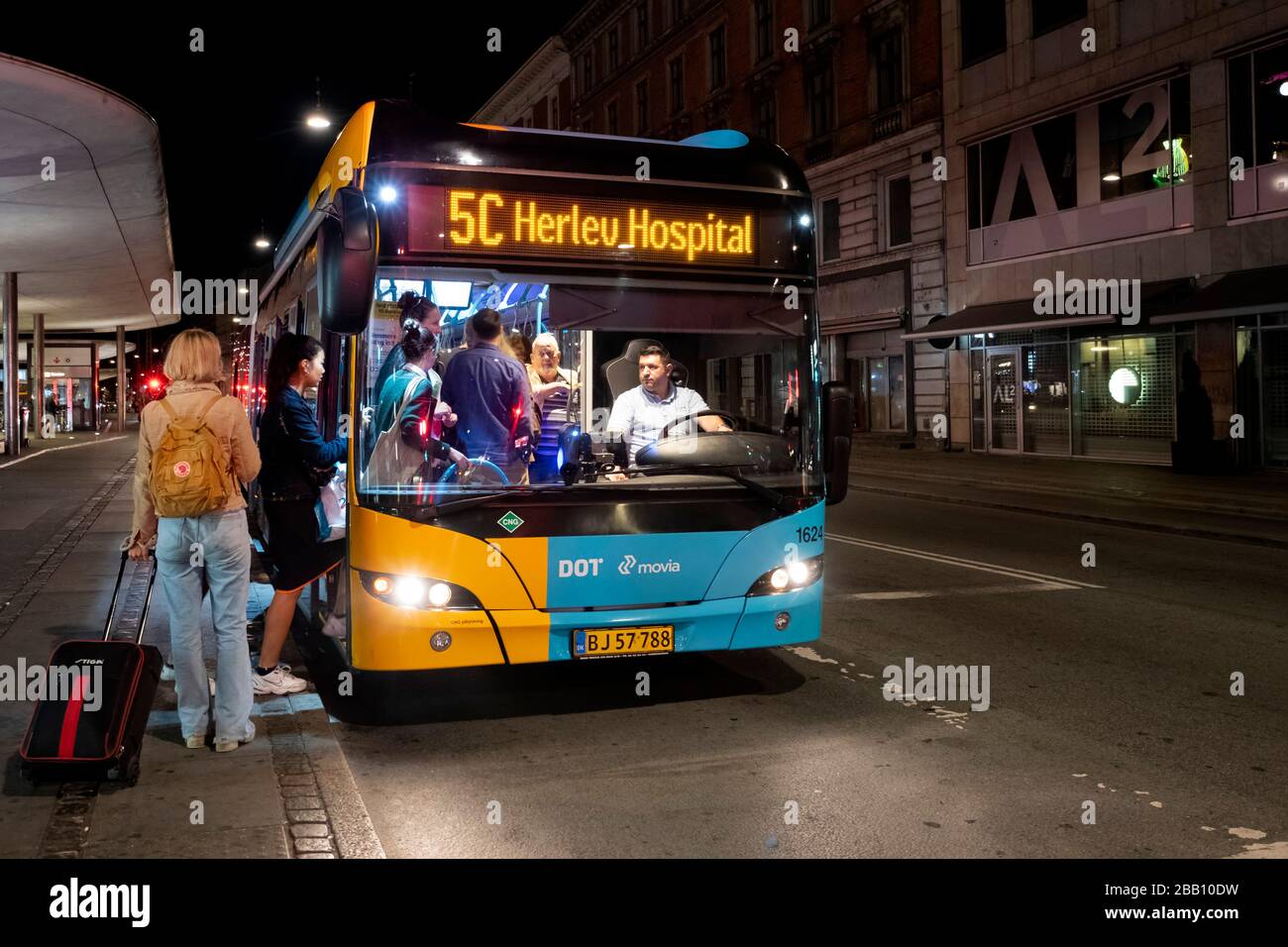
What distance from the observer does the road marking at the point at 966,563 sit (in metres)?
10.5

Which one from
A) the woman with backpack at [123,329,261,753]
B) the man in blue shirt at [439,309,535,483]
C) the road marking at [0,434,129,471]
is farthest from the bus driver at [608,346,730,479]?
the road marking at [0,434,129,471]

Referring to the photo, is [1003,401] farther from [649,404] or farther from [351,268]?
[351,268]

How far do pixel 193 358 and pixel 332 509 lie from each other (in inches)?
55.4

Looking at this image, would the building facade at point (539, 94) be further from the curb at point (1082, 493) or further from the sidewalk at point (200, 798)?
the sidewalk at point (200, 798)

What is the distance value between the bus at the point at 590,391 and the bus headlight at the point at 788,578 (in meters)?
0.01

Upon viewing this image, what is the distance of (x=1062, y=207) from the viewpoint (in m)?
25.5

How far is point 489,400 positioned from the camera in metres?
5.94

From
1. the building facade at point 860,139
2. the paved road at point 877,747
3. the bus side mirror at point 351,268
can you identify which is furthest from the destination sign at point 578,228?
the building facade at point 860,139

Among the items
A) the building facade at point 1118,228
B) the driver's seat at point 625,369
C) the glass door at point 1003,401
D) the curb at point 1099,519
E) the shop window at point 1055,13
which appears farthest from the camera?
the glass door at point 1003,401

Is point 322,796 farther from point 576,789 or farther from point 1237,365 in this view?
point 1237,365

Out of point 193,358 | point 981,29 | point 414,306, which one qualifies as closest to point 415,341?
point 414,306

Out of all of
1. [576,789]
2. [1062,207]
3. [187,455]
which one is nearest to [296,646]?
[187,455]

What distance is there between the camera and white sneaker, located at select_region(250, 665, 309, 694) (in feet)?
21.4

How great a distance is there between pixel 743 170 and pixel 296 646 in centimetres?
418
